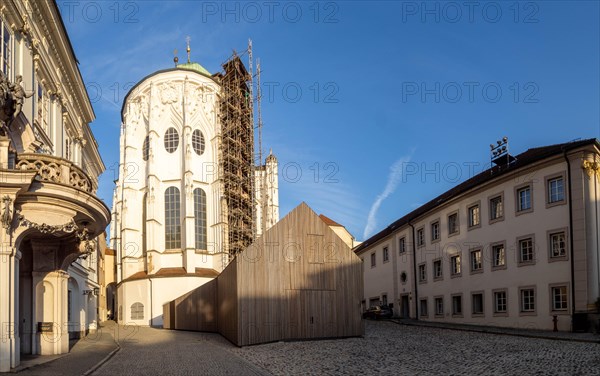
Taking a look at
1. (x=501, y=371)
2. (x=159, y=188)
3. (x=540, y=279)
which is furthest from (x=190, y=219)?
(x=501, y=371)

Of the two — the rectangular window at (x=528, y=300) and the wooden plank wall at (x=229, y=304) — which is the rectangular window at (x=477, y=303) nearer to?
the rectangular window at (x=528, y=300)

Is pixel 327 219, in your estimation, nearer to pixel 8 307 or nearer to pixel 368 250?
pixel 368 250

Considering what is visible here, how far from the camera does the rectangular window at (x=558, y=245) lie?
2844 cm

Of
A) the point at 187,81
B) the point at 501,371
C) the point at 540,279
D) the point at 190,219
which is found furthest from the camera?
the point at 187,81

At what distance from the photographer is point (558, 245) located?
2875cm

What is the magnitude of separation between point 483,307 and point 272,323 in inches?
567

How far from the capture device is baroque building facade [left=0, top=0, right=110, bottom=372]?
1563 centimetres

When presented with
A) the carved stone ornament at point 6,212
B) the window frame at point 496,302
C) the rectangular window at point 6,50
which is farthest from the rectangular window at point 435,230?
the carved stone ornament at point 6,212

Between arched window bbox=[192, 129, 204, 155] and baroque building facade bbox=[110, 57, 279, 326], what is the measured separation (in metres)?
0.09

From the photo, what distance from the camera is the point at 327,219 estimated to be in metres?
90.8

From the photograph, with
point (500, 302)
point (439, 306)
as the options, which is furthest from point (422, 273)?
point (500, 302)

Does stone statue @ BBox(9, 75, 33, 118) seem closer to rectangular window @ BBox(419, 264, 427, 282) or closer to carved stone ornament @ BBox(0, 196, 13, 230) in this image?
carved stone ornament @ BBox(0, 196, 13, 230)

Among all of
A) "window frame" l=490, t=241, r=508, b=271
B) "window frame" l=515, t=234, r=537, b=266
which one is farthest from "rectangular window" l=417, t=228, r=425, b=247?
"window frame" l=515, t=234, r=537, b=266

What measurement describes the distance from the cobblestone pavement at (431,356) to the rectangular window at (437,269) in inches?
530
